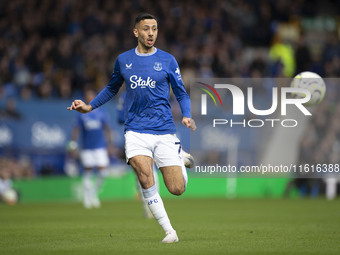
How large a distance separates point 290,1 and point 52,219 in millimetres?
17456

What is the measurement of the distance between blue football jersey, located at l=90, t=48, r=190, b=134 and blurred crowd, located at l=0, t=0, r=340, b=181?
493 inches

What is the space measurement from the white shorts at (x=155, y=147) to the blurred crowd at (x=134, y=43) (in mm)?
12610

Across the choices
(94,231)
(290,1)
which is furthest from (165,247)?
(290,1)

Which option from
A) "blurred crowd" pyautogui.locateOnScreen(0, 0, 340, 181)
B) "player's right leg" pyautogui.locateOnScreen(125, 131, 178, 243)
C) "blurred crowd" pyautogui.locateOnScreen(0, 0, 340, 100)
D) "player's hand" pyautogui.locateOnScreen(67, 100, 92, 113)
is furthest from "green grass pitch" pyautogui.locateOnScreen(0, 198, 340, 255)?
"blurred crowd" pyautogui.locateOnScreen(0, 0, 340, 100)

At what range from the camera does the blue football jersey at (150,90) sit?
8641 millimetres

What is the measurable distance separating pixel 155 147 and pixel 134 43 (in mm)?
15860

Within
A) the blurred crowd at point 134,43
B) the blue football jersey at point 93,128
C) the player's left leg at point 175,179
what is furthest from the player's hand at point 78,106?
the blurred crowd at point 134,43

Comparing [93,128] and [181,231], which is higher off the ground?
[93,128]

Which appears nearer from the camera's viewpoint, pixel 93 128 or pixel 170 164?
pixel 170 164

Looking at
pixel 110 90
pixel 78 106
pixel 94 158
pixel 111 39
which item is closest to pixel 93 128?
pixel 94 158

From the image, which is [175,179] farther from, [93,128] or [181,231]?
[93,128]

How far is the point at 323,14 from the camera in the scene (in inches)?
1120

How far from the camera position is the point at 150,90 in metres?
8.65

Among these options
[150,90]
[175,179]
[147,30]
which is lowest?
[175,179]
